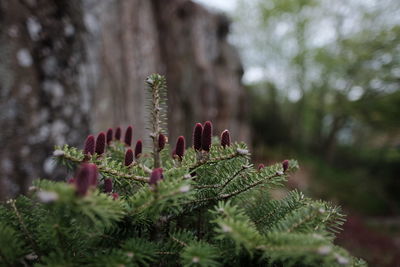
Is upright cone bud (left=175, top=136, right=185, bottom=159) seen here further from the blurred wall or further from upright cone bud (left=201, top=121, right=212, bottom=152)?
the blurred wall

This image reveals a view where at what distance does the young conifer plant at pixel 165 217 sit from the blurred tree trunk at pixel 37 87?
1797 mm

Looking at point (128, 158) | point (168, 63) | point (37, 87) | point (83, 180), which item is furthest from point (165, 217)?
point (168, 63)

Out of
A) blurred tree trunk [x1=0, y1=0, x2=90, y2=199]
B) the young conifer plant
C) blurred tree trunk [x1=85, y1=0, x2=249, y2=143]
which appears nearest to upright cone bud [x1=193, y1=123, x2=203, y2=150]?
the young conifer plant

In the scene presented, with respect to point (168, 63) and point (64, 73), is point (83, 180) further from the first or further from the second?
point (168, 63)

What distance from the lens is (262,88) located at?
16.9m

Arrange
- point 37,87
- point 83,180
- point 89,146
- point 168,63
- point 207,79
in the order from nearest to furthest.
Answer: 1. point 83,180
2. point 89,146
3. point 37,87
4. point 168,63
5. point 207,79

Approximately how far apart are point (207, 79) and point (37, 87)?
354cm

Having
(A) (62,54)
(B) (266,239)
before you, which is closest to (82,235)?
(B) (266,239)

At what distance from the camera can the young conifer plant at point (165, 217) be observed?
598 mm

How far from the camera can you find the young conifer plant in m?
0.60

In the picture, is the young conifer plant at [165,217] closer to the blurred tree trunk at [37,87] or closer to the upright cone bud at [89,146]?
the upright cone bud at [89,146]

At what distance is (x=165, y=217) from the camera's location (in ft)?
2.82

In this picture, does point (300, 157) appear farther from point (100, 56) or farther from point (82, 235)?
point (82, 235)

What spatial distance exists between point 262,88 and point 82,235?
16949mm
